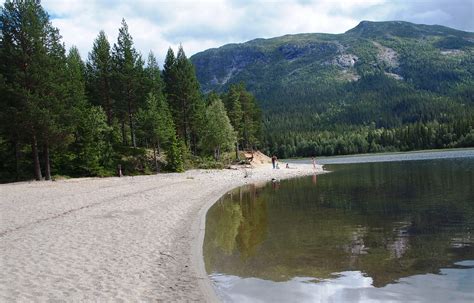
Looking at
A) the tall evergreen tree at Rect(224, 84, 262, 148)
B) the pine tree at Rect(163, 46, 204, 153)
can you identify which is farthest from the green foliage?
the tall evergreen tree at Rect(224, 84, 262, 148)

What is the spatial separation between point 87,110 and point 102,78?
44.3 ft

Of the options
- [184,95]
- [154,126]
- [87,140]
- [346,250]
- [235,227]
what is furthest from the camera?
[184,95]

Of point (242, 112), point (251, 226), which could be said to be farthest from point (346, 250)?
point (242, 112)

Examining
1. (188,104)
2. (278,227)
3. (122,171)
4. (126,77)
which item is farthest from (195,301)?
(188,104)

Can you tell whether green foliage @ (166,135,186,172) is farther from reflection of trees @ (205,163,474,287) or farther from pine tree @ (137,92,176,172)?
reflection of trees @ (205,163,474,287)

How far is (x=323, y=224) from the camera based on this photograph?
21547mm

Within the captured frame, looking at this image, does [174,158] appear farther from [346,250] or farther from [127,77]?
[346,250]

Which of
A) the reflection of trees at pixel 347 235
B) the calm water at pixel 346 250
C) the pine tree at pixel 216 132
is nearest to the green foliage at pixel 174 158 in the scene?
the pine tree at pixel 216 132

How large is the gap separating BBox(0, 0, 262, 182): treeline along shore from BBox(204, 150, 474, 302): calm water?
2582cm

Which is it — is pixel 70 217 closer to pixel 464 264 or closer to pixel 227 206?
pixel 227 206

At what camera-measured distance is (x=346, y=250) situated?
52.2 feet

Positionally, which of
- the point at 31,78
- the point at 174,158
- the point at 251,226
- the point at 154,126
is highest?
the point at 31,78

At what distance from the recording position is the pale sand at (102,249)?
11039 mm

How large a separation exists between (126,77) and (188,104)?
15395mm
